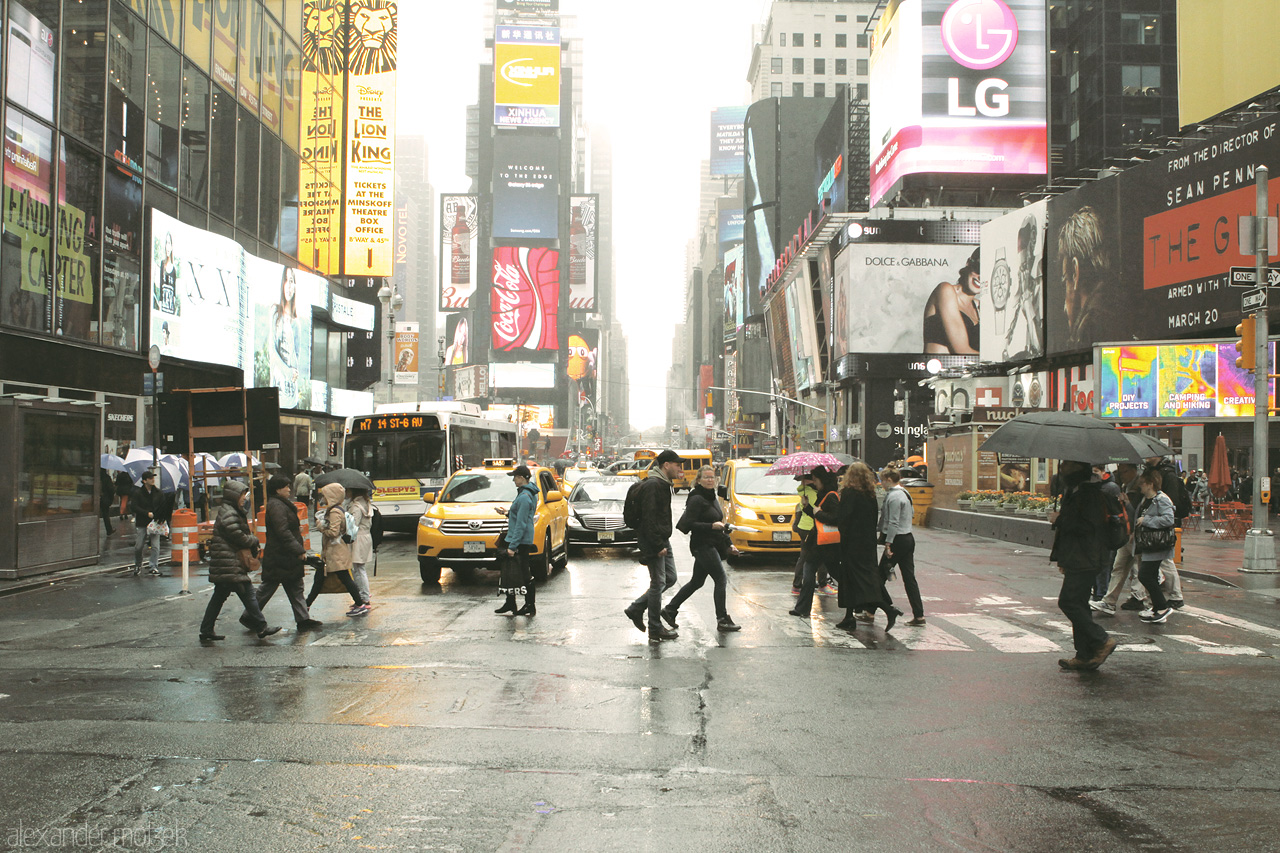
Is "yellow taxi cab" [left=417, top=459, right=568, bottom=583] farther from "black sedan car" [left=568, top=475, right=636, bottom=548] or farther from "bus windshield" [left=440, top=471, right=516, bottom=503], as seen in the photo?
"black sedan car" [left=568, top=475, right=636, bottom=548]

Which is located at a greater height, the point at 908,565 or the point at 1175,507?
the point at 1175,507

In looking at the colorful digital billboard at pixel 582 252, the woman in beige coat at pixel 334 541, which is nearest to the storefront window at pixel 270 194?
the woman in beige coat at pixel 334 541

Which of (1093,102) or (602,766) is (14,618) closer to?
(602,766)

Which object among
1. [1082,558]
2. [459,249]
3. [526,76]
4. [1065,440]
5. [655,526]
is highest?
[526,76]

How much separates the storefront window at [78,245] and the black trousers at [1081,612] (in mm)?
23780

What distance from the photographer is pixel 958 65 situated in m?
66.2

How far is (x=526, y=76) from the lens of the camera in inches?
6048

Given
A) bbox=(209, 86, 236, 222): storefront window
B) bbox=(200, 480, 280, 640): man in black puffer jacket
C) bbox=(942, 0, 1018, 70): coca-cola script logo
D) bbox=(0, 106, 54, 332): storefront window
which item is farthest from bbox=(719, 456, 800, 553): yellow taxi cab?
bbox=(942, 0, 1018, 70): coca-cola script logo

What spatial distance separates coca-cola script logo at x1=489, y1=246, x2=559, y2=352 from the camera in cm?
15438

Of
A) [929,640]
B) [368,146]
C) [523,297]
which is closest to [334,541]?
[929,640]

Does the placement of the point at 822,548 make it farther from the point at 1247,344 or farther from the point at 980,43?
the point at 980,43

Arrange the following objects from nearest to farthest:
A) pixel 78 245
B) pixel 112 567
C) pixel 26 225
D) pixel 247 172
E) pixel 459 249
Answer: pixel 112 567, pixel 26 225, pixel 78 245, pixel 247 172, pixel 459 249

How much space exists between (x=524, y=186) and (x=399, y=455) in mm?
141493

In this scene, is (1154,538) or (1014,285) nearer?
(1154,538)
